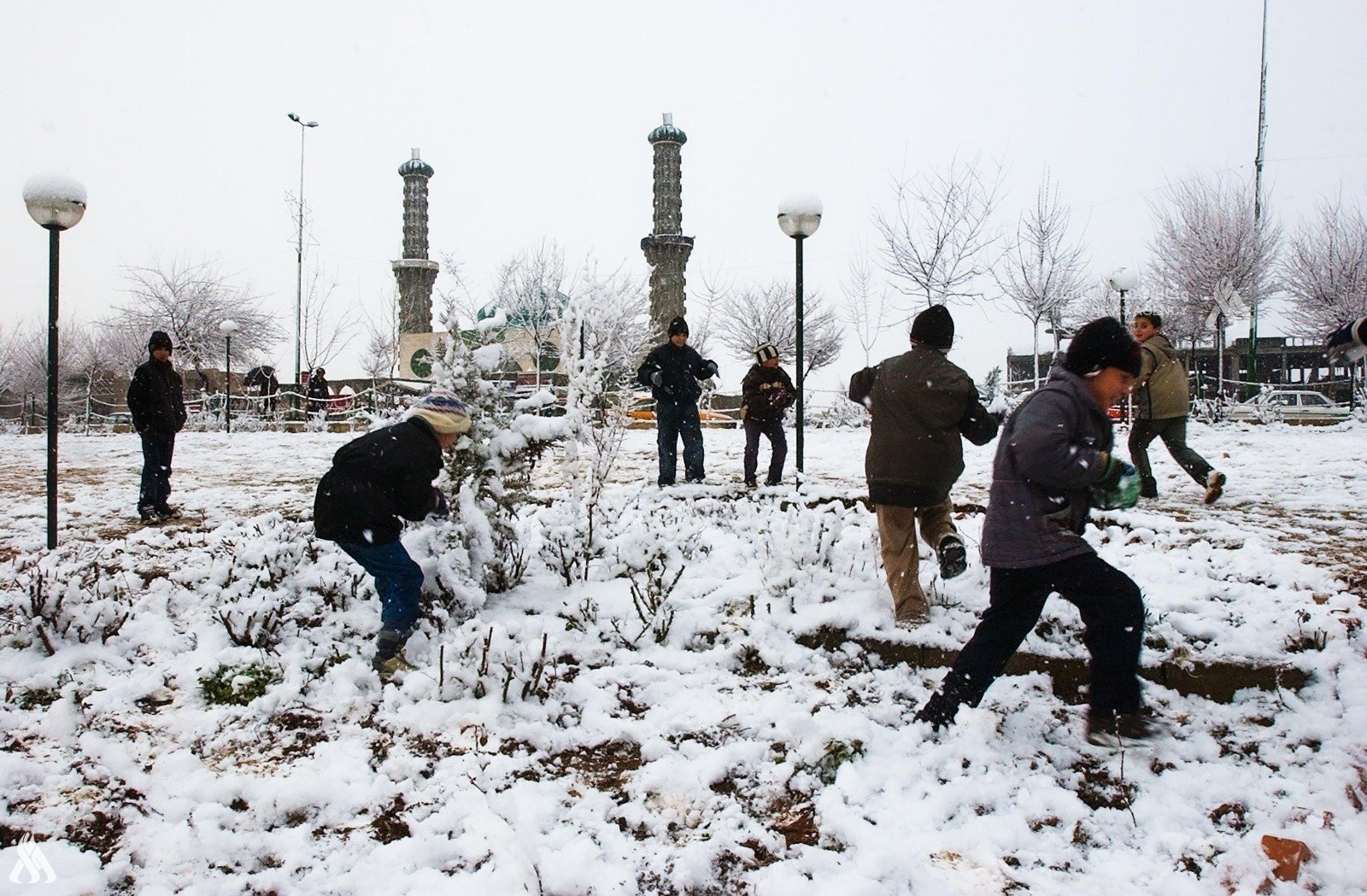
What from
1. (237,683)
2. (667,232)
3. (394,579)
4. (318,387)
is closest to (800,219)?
(394,579)

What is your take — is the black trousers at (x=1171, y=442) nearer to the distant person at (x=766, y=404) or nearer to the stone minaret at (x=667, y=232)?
the distant person at (x=766, y=404)

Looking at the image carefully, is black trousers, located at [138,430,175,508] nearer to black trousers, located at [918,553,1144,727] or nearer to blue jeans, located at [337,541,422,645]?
blue jeans, located at [337,541,422,645]

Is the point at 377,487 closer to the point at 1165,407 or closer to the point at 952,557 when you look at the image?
the point at 952,557

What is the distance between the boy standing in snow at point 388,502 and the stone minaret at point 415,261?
162 feet

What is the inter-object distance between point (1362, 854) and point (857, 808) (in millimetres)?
1483

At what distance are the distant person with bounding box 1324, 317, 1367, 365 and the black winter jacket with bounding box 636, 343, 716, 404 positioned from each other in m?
4.94

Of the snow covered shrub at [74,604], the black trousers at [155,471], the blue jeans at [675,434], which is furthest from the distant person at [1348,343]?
the black trousers at [155,471]

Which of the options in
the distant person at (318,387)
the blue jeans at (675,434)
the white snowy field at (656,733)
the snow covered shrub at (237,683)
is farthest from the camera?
the distant person at (318,387)

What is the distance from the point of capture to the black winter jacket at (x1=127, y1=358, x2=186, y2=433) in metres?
6.92

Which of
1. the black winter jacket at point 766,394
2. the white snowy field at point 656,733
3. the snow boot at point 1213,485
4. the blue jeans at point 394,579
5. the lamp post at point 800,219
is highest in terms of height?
the lamp post at point 800,219

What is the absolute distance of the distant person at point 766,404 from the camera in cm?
785

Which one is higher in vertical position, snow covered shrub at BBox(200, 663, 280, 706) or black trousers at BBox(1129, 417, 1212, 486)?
black trousers at BBox(1129, 417, 1212, 486)

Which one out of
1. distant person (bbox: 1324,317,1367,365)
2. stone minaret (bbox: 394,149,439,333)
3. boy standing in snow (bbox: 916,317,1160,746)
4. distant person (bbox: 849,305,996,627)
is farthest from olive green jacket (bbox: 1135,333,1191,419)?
stone minaret (bbox: 394,149,439,333)

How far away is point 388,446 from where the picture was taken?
3.71 metres
